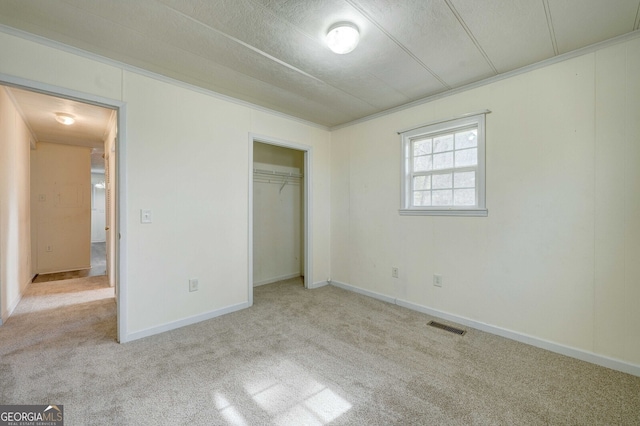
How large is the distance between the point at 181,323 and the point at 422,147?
348 cm

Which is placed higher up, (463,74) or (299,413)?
(463,74)

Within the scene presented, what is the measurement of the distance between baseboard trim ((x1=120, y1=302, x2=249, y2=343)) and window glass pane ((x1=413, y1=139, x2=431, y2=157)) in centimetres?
293

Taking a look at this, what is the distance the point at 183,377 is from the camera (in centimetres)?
199

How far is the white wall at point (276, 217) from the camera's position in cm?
455

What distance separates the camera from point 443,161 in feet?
10.4

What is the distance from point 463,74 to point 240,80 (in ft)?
7.47

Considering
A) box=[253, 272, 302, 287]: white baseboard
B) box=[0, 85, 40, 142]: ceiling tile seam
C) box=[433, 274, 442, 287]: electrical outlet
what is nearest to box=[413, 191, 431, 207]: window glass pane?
box=[433, 274, 442, 287]: electrical outlet

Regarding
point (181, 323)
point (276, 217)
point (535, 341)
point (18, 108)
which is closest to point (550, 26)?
point (535, 341)

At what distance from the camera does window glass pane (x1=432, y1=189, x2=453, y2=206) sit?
312cm

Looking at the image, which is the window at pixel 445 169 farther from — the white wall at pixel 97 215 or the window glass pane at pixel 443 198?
the white wall at pixel 97 215

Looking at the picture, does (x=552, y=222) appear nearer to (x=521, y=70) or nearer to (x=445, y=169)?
(x=445, y=169)

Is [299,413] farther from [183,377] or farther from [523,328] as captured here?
[523,328]

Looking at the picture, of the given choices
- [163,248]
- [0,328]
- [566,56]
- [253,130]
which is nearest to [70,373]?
[163,248]

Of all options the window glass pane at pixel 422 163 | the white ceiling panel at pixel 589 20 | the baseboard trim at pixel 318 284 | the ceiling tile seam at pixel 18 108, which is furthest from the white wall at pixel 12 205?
the white ceiling panel at pixel 589 20
